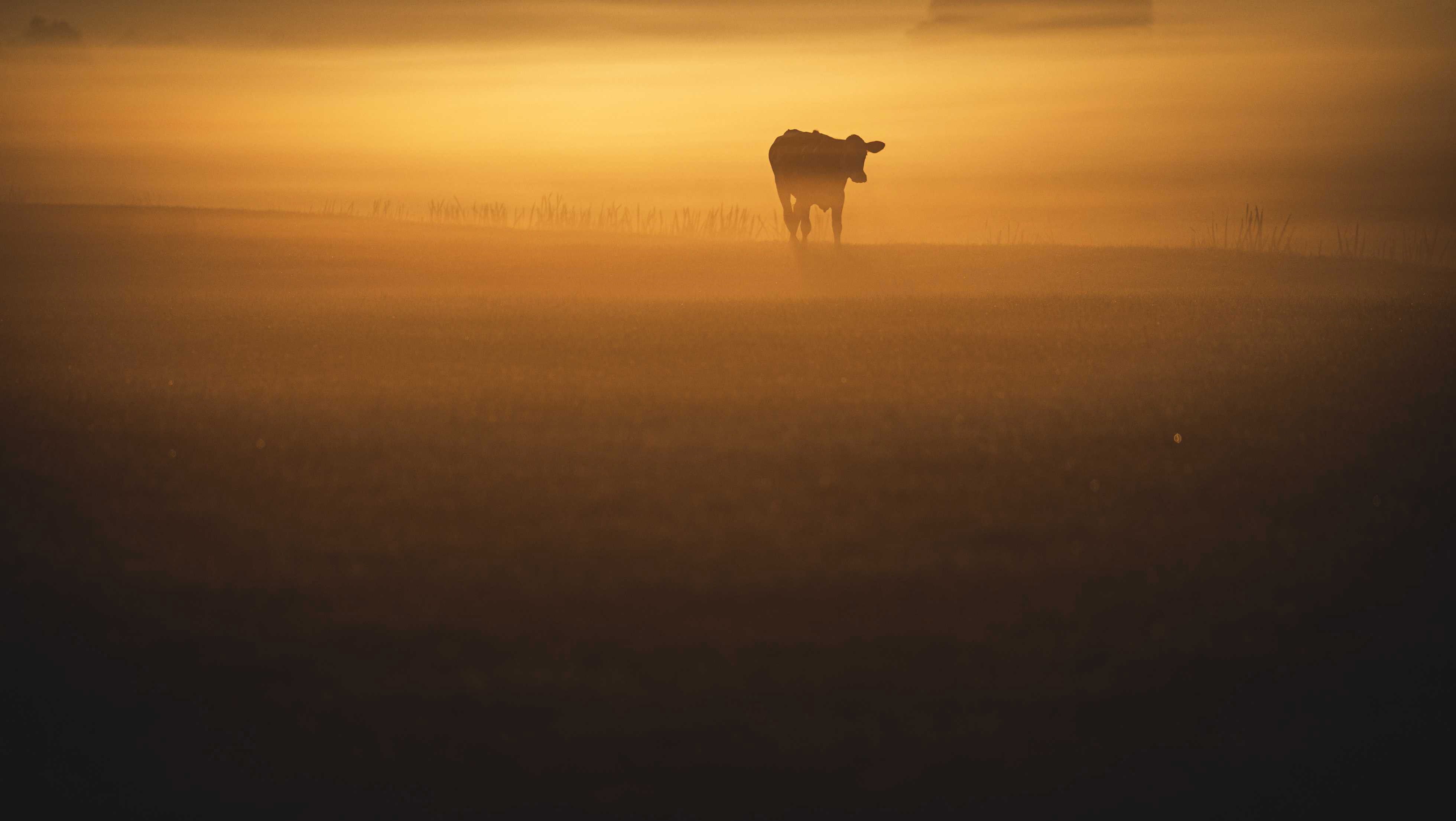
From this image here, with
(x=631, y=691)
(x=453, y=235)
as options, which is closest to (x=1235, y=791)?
(x=631, y=691)

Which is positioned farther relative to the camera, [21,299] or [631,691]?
[21,299]

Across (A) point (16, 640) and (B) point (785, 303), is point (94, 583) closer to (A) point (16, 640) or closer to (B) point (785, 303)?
(A) point (16, 640)

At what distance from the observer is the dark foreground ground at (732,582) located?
10.5ft

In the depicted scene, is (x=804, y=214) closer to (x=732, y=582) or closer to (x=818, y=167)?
(x=818, y=167)

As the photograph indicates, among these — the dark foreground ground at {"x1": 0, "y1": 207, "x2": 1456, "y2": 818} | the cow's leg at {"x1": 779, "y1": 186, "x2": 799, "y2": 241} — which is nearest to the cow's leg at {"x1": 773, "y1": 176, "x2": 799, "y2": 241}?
the cow's leg at {"x1": 779, "y1": 186, "x2": 799, "y2": 241}

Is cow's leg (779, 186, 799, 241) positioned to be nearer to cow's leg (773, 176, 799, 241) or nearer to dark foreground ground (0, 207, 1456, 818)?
cow's leg (773, 176, 799, 241)

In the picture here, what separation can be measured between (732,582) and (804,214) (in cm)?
1548

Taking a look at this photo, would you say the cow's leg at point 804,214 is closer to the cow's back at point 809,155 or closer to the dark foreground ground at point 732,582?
the cow's back at point 809,155

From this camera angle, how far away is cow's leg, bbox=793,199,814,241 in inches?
755

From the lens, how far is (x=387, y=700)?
11.6 ft

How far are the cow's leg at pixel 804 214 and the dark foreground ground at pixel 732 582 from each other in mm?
9737

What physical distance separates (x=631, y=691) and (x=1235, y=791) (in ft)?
5.16

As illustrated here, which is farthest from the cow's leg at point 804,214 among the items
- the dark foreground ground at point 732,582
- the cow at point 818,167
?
the dark foreground ground at point 732,582

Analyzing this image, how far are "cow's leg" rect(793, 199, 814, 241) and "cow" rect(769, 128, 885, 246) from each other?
1cm
